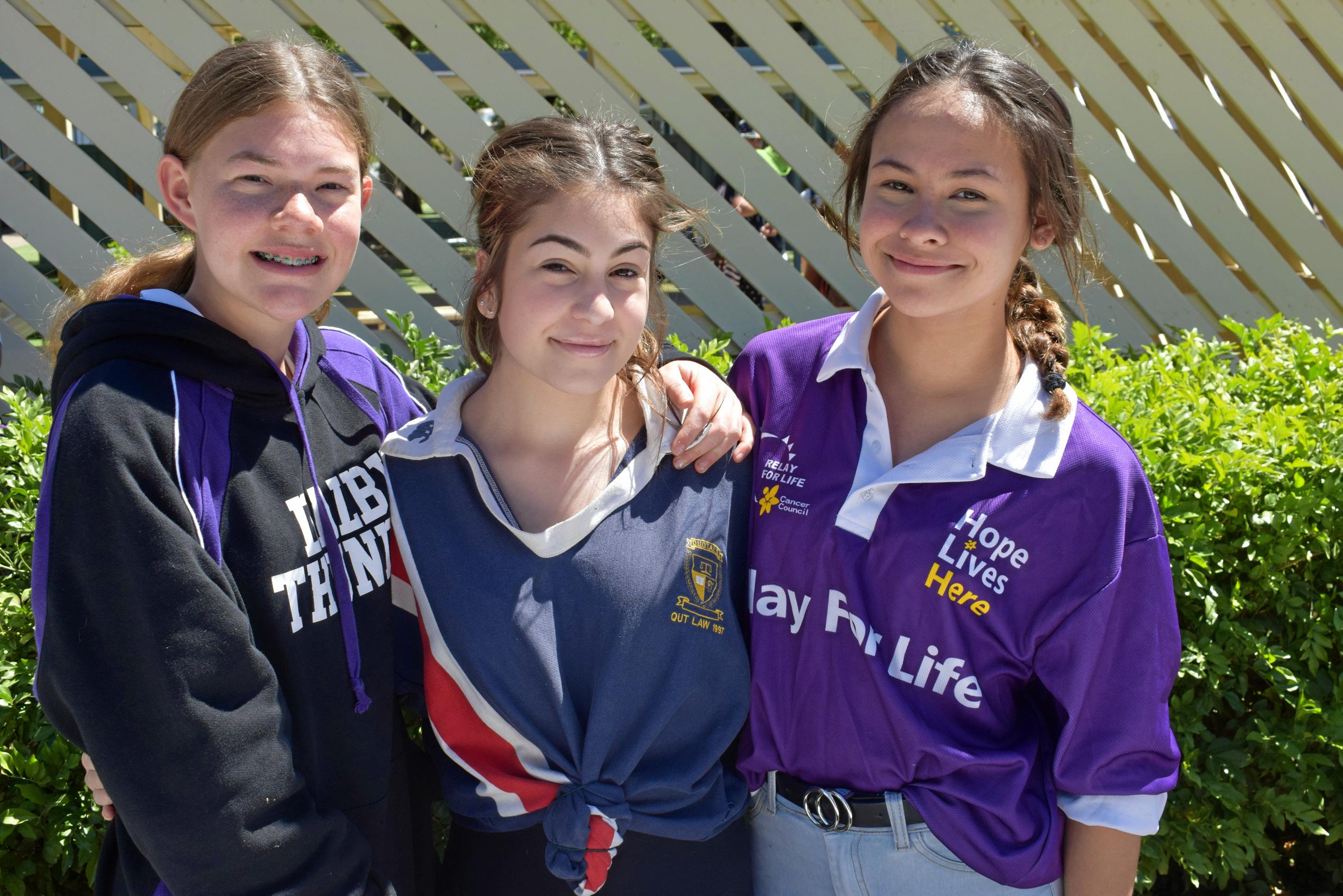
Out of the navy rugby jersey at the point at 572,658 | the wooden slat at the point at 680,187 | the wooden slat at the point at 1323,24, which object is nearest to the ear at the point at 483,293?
the navy rugby jersey at the point at 572,658

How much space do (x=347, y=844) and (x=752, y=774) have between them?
2.22 ft

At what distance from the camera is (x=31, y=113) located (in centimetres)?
387

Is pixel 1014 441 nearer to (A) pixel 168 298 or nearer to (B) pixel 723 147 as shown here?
(A) pixel 168 298

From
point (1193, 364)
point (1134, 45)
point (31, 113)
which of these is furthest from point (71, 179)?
point (1134, 45)

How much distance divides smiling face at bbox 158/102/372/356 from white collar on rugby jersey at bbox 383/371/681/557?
11.1 inches

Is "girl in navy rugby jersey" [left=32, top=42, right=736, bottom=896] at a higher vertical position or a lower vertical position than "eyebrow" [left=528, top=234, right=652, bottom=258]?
lower

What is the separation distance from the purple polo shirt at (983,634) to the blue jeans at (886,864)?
1.2 inches

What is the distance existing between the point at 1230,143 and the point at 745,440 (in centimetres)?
362

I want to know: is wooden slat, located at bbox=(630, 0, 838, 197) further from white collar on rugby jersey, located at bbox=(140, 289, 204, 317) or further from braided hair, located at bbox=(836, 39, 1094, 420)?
white collar on rugby jersey, located at bbox=(140, 289, 204, 317)

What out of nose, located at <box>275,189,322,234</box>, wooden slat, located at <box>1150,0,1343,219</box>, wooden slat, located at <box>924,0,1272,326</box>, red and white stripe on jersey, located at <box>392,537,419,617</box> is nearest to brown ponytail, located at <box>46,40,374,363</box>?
nose, located at <box>275,189,322,234</box>

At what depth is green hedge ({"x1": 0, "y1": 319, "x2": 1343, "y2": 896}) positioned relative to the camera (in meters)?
2.40

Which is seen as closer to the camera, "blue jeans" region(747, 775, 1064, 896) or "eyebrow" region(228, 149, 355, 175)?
"eyebrow" region(228, 149, 355, 175)

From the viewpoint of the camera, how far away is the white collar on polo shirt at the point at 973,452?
5.59ft

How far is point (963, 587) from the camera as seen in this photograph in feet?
5.56
